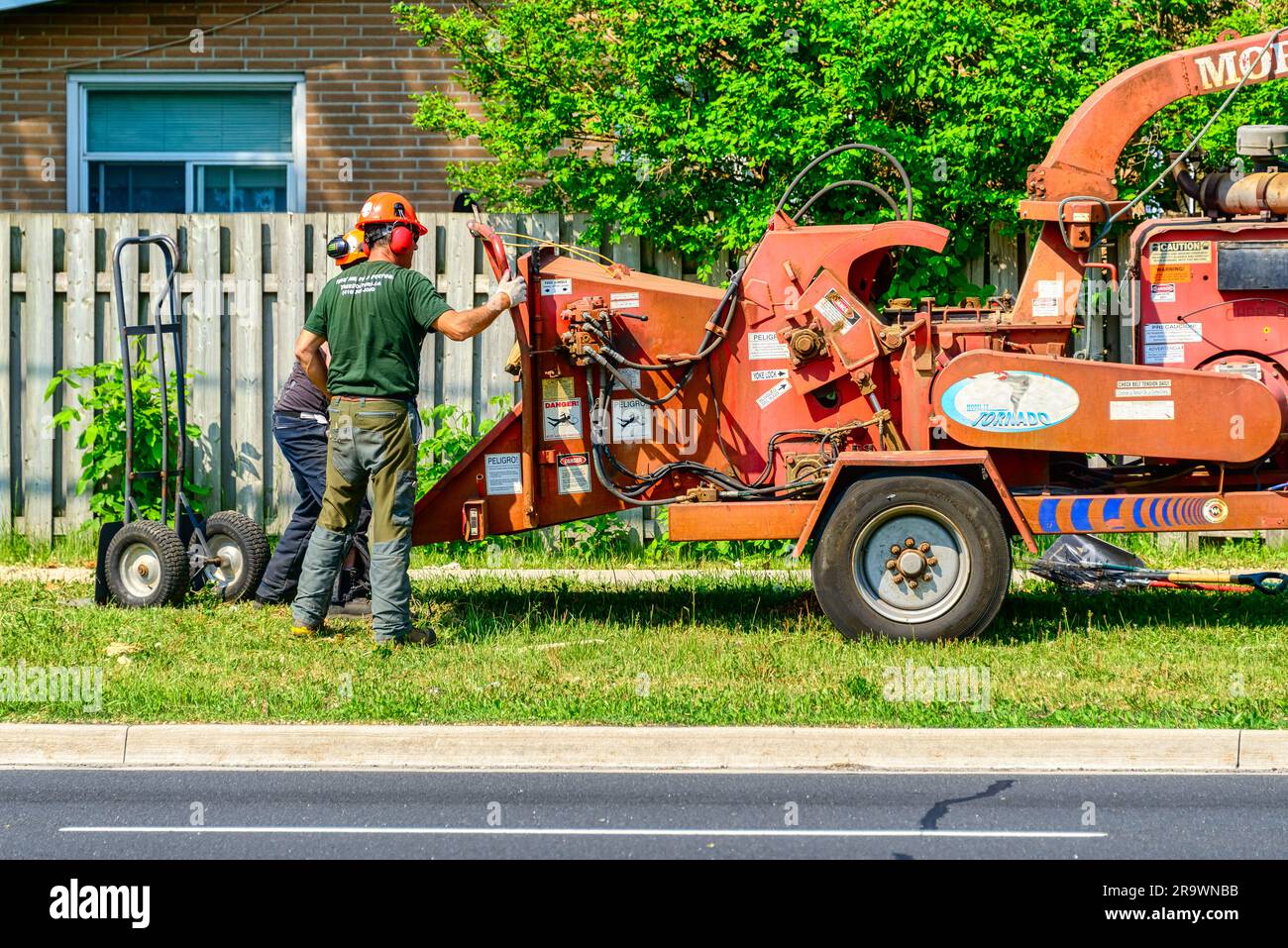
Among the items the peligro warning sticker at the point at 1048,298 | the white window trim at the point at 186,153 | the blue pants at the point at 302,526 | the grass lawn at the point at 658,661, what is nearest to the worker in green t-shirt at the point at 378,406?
the grass lawn at the point at 658,661

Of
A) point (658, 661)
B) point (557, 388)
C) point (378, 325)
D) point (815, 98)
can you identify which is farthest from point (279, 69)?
point (658, 661)

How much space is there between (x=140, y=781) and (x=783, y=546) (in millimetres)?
5418

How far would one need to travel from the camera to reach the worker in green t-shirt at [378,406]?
798 cm

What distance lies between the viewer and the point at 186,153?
14000mm

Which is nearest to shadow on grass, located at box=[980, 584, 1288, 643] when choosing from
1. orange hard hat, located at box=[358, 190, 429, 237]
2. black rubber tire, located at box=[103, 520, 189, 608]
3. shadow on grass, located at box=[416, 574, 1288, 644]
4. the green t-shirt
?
shadow on grass, located at box=[416, 574, 1288, 644]

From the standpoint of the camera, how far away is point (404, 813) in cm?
575

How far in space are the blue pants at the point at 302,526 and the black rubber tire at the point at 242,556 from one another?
179mm

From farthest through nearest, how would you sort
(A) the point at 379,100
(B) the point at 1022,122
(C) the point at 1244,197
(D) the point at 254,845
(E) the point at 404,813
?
1. (A) the point at 379,100
2. (B) the point at 1022,122
3. (C) the point at 1244,197
4. (E) the point at 404,813
5. (D) the point at 254,845

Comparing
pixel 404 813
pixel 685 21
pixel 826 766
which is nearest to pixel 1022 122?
pixel 685 21

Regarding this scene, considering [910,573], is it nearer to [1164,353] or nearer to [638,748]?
[1164,353]

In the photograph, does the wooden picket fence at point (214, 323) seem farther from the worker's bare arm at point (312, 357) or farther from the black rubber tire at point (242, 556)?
the worker's bare arm at point (312, 357)

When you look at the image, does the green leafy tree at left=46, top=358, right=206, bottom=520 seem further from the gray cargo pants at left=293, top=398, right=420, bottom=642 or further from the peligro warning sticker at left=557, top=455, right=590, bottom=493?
the peligro warning sticker at left=557, top=455, right=590, bottom=493

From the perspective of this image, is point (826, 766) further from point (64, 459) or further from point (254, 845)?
point (64, 459)

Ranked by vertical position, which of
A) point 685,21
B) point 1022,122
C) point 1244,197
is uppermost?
point 685,21
